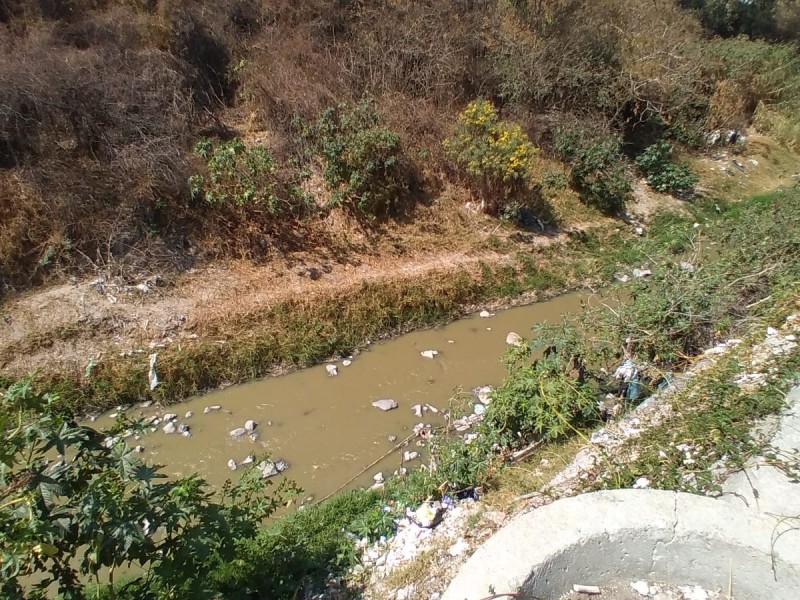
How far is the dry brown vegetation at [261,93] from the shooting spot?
21.4 ft

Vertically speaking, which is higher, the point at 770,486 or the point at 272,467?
the point at 770,486

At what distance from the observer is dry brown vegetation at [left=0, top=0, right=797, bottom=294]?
6.53 meters

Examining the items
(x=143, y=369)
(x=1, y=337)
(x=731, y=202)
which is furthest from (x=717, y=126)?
(x=1, y=337)

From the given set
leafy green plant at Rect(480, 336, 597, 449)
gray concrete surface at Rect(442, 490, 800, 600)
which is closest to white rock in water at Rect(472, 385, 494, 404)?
leafy green plant at Rect(480, 336, 597, 449)

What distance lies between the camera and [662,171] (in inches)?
424

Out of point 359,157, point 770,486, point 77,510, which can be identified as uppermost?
point 359,157

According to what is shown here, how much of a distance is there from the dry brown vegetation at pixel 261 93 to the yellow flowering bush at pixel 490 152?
0.57 m

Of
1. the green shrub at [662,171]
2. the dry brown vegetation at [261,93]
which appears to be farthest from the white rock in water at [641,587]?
the green shrub at [662,171]

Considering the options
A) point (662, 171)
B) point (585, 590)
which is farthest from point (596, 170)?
point (585, 590)

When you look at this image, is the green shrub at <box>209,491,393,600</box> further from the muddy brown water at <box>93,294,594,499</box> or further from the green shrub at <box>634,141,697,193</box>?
the green shrub at <box>634,141,697,193</box>

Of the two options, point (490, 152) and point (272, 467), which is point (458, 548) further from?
point (490, 152)

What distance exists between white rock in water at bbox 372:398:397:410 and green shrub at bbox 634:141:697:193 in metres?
8.20

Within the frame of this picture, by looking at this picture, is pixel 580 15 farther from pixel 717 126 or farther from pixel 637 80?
pixel 717 126

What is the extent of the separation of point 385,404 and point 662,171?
27.8 feet
